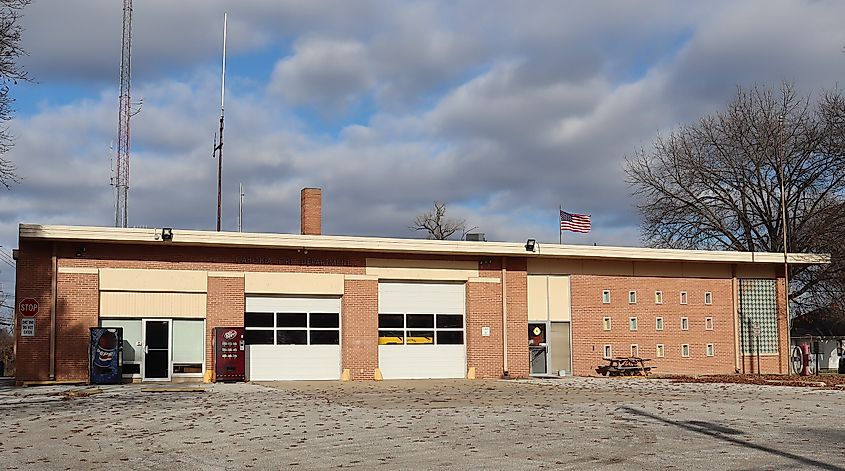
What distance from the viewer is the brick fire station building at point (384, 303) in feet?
90.5

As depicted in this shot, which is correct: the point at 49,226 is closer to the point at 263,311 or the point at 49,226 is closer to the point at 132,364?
the point at 132,364

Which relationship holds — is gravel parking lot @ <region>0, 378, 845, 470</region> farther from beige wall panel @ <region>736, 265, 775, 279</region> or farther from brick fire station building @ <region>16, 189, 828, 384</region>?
beige wall panel @ <region>736, 265, 775, 279</region>

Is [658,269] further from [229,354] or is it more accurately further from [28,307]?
[28,307]

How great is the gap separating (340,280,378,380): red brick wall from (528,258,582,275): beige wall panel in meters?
5.75

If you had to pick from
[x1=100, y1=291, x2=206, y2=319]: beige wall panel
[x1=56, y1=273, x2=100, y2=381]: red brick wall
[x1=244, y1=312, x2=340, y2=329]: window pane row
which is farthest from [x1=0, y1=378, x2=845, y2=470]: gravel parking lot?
[x1=244, y1=312, x2=340, y2=329]: window pane row

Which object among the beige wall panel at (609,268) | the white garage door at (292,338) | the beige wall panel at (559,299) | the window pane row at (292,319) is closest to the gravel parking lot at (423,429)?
the white garage door at (292,338)

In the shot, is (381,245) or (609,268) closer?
(381,245)

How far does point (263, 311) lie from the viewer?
29594mm

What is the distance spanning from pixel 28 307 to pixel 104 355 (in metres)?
2.52

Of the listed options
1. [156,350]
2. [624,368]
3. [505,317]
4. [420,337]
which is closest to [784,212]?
[624,368]

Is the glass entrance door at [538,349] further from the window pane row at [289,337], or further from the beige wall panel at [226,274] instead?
the beige wall panel at [226,274]

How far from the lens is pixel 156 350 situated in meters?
28.3

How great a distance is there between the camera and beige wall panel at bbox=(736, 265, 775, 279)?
3572cm

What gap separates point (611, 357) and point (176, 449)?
888 inches
